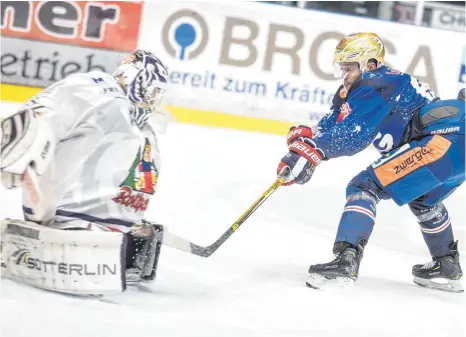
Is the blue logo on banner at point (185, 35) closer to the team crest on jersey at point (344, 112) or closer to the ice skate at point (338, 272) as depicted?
the team crest on jersey at point (344, 112)

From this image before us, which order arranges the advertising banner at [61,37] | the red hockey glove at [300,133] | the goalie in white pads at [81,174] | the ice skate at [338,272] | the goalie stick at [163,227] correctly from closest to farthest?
the goalie in white pads at [81,174], the goalie stick at [163,227], the ice skate at [338,272], the red hockey glove at [300,133], the advertising banner at [61,37]

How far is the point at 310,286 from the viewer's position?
7.90ft

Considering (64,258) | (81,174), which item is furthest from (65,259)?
(81,174)

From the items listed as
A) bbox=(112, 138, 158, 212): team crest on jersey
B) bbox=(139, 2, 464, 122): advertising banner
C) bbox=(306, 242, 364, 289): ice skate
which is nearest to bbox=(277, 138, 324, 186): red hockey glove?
bbox=(306, 242, 364, 289): ice skate

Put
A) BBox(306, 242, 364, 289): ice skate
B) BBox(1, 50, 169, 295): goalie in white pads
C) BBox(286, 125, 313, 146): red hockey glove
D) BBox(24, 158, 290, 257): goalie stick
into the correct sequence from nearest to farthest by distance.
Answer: BBox(1, 50, 169, 295): goalie in white pads → BBox(24, 158, 290, 257): goalie stick → BBox(306, 242, 364, 289): ice skate → BBox(286, 125, 313, 146): red hockey glove

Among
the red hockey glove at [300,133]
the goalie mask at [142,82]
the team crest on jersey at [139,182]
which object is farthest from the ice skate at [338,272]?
the goalie mask at [142,82]

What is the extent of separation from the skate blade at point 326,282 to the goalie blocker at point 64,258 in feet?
2.13

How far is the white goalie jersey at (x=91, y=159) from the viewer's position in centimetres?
192

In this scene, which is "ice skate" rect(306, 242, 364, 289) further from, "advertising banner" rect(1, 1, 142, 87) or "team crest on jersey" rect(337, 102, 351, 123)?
"advertising banner" rect(1, 1, 142, 87)

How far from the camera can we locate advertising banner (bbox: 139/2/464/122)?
5266 millimetres

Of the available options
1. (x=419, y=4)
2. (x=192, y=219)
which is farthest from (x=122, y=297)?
(x=419, y=4)

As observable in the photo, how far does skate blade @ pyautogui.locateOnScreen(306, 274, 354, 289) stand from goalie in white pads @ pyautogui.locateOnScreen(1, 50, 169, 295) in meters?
0.59

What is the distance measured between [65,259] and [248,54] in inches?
140

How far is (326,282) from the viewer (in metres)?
2.42
